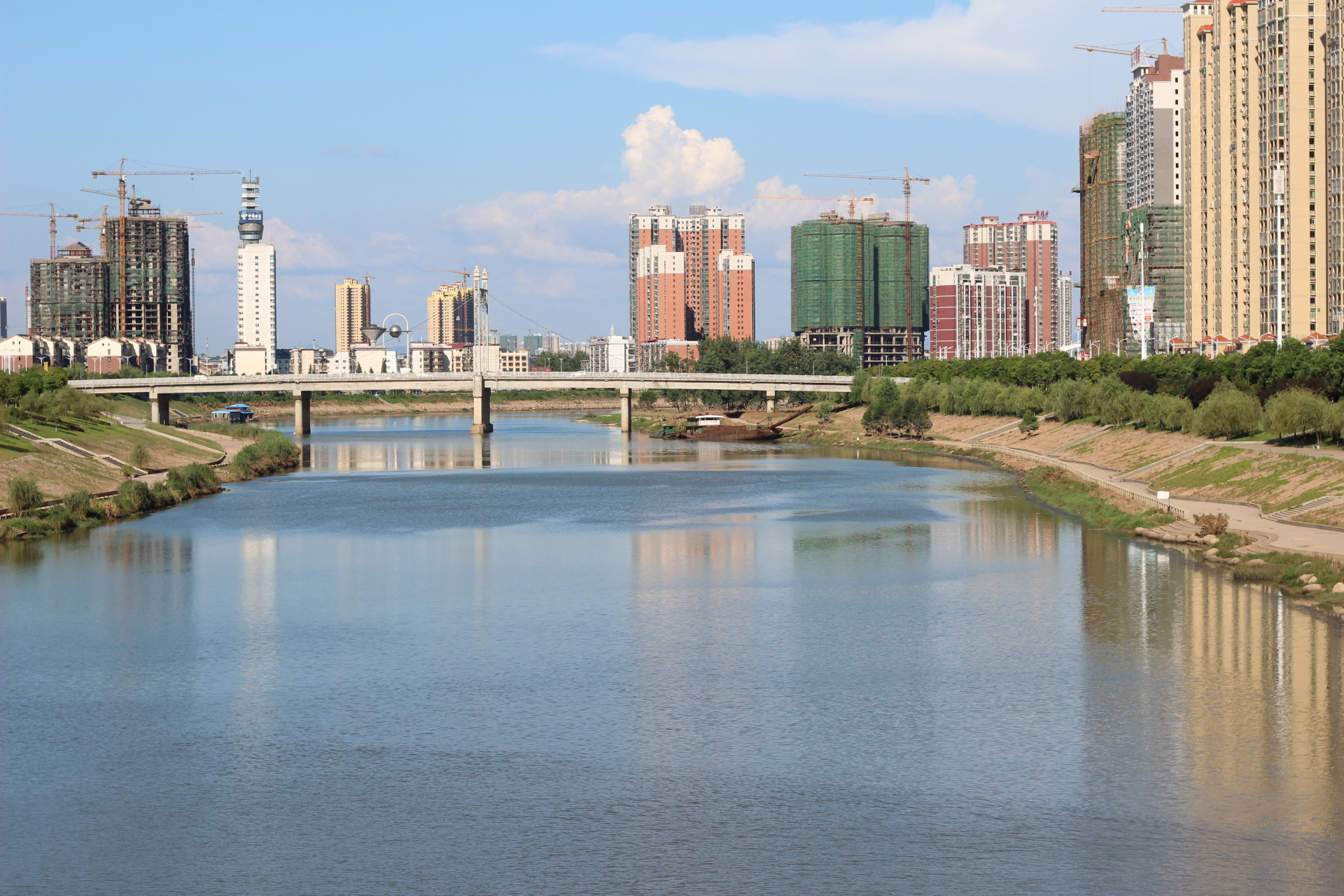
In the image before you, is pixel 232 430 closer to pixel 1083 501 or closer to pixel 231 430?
pixel 231 430

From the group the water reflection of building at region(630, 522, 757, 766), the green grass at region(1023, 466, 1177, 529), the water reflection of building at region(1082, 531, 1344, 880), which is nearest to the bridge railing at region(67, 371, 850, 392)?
the green grass at region(1023, 466, 1177, 529)

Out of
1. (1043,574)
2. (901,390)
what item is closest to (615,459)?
(901,390)

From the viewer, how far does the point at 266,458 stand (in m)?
97.9

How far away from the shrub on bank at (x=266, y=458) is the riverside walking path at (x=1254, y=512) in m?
55.4

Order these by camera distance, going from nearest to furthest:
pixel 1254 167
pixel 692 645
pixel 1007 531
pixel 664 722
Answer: pixel 664 722 → pixel 692 645 → pixel 1007 531 → pixel 1254 167

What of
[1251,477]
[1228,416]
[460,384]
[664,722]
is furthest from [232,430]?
[664,722]

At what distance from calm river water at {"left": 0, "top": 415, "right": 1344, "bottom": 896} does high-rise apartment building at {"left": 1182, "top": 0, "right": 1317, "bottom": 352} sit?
84.5 m

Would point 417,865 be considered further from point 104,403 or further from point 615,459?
point 104,403

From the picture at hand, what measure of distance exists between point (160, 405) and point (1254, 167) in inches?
4604

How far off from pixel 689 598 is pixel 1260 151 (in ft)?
369

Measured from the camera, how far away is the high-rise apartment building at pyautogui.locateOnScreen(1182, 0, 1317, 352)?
12662 centimetres

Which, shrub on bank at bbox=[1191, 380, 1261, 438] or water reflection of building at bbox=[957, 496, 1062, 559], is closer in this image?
water reflection of building at bbox=[957, 496, 1062, 559]

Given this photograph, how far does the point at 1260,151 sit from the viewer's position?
13288 cm

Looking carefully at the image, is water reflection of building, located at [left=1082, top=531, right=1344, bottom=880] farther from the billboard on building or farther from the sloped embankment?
the billboard on building
